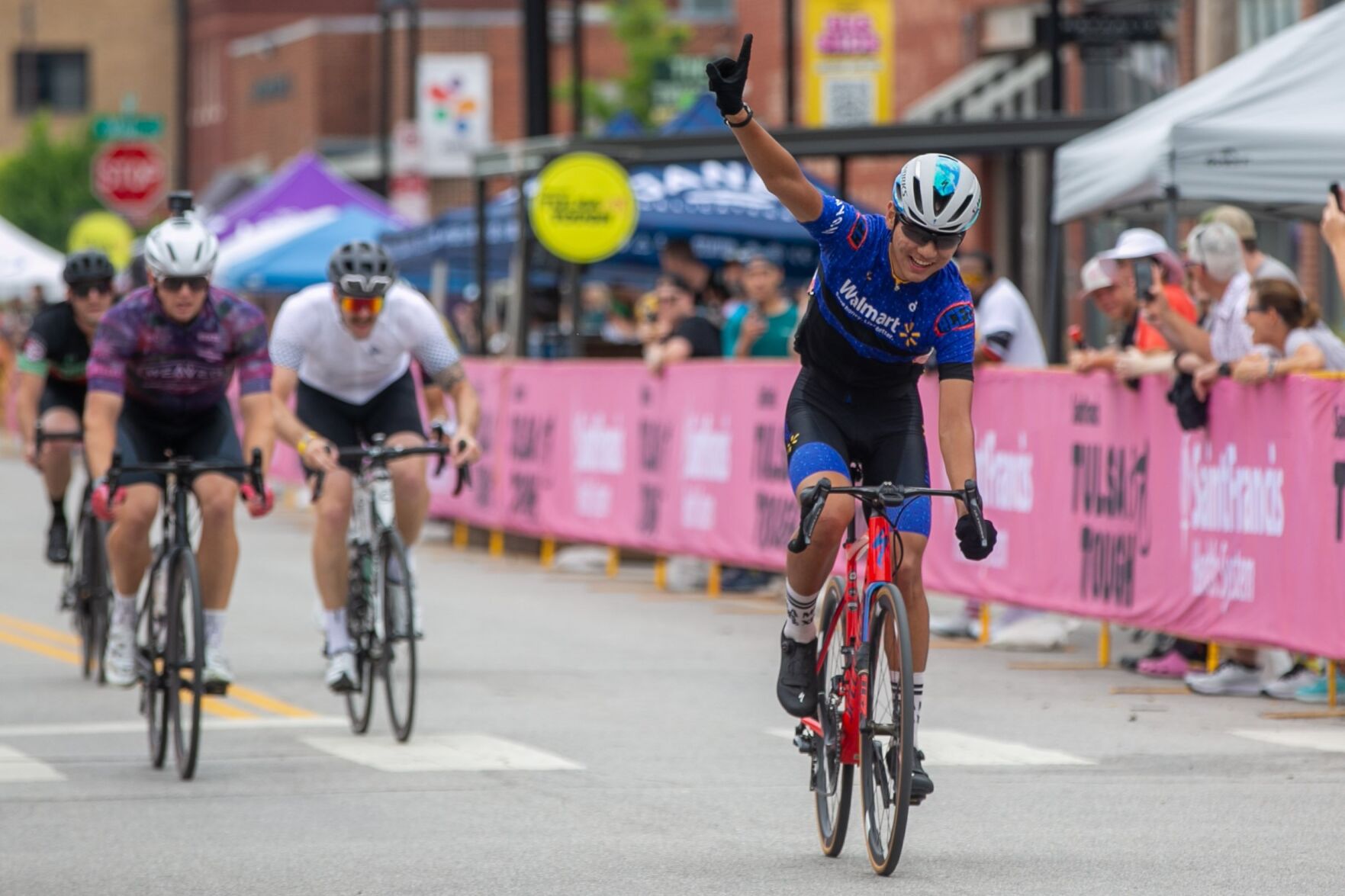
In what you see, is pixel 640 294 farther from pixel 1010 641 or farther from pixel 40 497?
pixel 1010 641

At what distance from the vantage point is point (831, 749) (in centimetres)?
776

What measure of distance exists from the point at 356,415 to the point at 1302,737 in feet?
14.1

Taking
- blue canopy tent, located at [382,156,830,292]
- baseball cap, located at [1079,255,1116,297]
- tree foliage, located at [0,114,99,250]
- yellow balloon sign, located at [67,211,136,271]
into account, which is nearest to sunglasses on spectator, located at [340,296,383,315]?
baseball cap, located at [1079,255,1116,297]

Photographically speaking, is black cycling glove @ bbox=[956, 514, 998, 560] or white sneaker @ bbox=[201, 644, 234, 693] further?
white sneaker @ bbox=[201, 644, 234, 693]

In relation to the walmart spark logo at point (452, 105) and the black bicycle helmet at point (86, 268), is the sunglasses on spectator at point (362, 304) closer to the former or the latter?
the black bicycle helmet at point (86, 268)

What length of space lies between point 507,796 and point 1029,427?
225 inches

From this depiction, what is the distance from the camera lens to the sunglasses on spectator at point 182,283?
10.0 meters

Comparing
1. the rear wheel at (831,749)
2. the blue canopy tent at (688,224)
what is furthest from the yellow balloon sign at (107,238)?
the rear wheel at (831,749)

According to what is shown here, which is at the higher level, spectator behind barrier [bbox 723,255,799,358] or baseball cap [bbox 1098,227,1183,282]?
baseball cap [bbox 1098,227,1183,282]

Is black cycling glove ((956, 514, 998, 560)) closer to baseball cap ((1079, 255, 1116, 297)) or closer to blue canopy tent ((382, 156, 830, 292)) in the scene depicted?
baseball cap ((1079, 255, 1116, 297))

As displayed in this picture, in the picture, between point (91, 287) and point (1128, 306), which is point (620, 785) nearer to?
point (91, 287)

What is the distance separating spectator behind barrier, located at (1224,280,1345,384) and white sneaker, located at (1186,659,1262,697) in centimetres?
136

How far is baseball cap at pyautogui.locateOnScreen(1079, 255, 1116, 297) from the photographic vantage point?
1332 cm

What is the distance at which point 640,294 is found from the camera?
25.5 m
